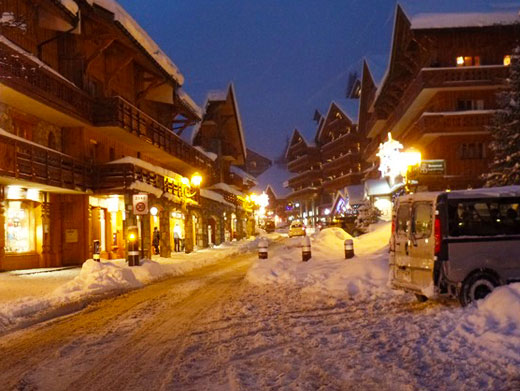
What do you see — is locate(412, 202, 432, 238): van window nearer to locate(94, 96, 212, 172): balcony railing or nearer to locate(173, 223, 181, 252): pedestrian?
locate(94, 96, 212, 172): balcony railing

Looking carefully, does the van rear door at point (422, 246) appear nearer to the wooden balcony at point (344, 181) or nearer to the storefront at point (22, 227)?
the storefront at point (22, 227)

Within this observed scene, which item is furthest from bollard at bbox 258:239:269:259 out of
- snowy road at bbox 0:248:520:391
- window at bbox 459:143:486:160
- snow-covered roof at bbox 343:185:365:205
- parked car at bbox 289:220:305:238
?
snow-covered roof at bbox 343:185:365:205

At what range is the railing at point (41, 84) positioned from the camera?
18.5 m

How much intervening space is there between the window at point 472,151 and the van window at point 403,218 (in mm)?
27420

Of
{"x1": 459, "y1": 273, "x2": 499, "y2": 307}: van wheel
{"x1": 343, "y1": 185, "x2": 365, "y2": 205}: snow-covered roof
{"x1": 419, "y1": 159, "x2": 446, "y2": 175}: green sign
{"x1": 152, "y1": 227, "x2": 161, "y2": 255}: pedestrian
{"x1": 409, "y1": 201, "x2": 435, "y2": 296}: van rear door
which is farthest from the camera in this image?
{"x1": 343, "y1": 185, "x2": 365, "y2": 205}: snow-covered roof

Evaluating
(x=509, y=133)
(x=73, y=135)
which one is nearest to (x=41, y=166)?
(x=73, y=135)

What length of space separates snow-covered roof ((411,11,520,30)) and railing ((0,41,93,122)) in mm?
21790

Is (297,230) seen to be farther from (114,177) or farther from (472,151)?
(114,177)

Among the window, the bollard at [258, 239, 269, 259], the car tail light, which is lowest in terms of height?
the bollard at [258, 239, 269, 259]

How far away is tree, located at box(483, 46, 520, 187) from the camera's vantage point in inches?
1022

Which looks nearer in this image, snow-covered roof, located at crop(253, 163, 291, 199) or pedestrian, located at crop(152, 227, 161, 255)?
pedestrian, located at crop(152, 227, 161, 255)

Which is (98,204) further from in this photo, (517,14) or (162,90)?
(517,14)

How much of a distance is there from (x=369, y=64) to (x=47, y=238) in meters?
45.4

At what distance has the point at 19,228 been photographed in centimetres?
2295
